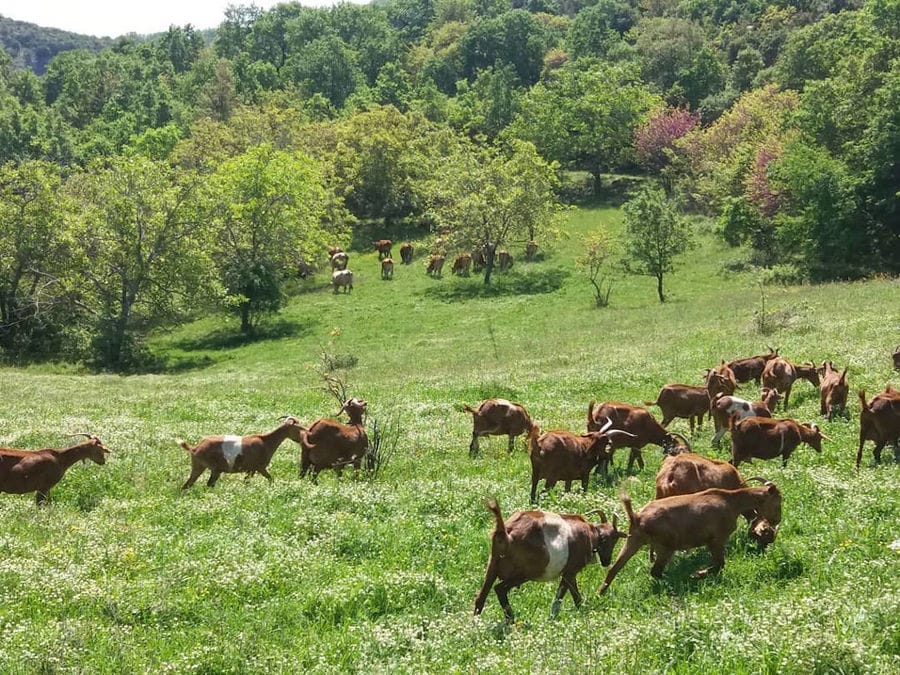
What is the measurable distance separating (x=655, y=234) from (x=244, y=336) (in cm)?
2723

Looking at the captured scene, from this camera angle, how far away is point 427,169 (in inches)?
2938

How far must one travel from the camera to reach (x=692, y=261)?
58719mm

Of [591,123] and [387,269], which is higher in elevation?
[591,123]

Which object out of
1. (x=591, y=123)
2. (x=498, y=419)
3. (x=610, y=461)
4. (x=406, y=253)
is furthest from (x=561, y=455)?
(x=591, y=123)

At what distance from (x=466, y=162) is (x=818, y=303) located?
3083 cm

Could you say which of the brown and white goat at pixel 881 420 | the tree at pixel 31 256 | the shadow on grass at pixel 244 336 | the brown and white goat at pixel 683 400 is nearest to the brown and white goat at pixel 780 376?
the brown and white goat at pixel 683 400

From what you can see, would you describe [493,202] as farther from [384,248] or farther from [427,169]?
[427,169]

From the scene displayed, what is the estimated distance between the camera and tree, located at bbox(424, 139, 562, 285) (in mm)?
56906

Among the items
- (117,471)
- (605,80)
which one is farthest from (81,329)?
(605,80)

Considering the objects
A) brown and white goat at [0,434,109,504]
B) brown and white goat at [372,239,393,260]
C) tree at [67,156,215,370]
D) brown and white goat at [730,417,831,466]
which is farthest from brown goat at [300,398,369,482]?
brown and white goat at [372,239,393,260]

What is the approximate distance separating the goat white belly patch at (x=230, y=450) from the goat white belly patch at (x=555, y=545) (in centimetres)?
829

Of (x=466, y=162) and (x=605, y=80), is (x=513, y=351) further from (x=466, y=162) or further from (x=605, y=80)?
(x=605, y=80)

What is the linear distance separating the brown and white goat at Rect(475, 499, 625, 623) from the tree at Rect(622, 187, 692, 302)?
4231 centimetres

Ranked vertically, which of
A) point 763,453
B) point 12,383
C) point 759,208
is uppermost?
point 759,208
